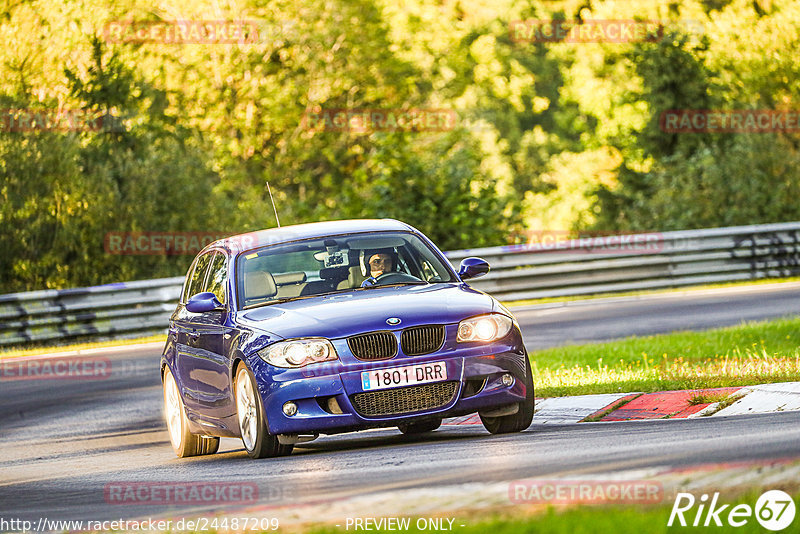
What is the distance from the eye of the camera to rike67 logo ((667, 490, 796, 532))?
204 inches

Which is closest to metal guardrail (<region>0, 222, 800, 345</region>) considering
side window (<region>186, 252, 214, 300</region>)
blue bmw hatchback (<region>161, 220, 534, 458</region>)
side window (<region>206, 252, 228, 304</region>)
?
side window (<region>186, 252, 214, 300</region>)

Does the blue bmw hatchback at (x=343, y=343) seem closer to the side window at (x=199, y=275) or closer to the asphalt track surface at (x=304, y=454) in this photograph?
the asphalt track surface at (x=304, y=454)

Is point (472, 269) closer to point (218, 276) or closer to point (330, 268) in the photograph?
point (330, 268)

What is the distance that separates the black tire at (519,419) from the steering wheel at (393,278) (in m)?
1.18

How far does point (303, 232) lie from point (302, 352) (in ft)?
6.02

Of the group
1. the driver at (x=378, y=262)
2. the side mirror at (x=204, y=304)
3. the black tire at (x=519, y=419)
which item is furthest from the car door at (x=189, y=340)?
the black tire at (x=519, y=419)

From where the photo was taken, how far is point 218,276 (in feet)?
35.8

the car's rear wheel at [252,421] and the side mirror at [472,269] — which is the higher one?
the side mirror at [472,269]

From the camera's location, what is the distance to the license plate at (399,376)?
29.7 feet

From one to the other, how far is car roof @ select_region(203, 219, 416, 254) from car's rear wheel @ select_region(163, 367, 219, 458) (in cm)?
131

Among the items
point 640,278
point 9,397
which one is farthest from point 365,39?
point 9,397

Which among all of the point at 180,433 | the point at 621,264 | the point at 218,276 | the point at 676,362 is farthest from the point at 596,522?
the point at 621,264

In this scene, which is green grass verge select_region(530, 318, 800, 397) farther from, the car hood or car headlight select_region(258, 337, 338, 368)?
car headlight select_region(258, 337, 338, 368)

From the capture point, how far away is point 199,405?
34.8 feet
